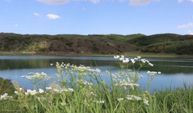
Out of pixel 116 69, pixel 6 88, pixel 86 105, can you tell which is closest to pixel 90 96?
pixel 86 105

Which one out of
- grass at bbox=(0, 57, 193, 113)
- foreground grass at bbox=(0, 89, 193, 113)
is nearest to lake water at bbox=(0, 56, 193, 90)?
grass at bbox=(0, 57, 193, 113)

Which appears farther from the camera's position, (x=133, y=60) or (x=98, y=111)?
(x=133, y=60)

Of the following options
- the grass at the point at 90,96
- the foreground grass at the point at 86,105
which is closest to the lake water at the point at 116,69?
the grass at the point at 90,96

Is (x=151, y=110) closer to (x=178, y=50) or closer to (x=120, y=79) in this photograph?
(x=120, y=79)

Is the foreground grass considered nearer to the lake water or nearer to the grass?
the grass

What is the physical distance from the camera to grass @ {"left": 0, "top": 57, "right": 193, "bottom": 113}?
6.49m

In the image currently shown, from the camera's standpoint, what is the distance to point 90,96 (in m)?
7.04

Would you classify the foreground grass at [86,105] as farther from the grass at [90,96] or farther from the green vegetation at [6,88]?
the green vegetation at [6,88]

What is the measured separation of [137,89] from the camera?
25.2 feet

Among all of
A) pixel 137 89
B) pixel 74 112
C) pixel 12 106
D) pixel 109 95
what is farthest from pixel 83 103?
pixel 12 106

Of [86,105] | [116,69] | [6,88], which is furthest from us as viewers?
[6,88]

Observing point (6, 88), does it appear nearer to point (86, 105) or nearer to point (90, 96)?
point (90, 96)

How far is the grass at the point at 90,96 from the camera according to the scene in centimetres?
649

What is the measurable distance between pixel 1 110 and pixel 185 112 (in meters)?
3.06
